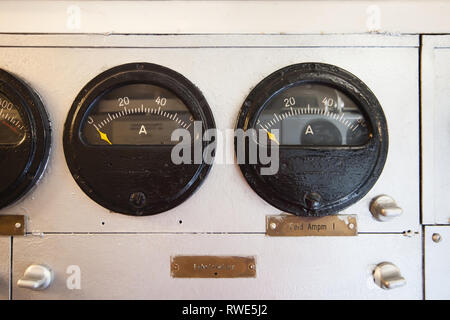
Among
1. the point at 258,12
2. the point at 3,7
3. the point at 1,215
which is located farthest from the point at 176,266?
the point at 3,7

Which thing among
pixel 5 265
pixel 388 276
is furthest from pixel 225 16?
pixel 5 265

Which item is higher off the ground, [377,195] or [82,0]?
[82,0]

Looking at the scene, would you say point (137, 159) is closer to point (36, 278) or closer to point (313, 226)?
point (36, 278)

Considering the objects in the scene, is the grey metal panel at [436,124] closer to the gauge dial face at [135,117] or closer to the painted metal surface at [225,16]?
the painted metal surface at [225,16]

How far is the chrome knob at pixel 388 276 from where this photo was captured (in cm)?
85

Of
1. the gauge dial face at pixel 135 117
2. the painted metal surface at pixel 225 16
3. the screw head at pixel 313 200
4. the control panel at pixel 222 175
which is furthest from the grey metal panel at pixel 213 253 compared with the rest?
the painted metal surface at pixel 225 16

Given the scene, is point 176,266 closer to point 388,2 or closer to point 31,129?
point 31,129

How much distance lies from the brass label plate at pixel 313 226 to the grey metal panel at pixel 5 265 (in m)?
0.84

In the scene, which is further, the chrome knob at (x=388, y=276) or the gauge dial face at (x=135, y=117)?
the gauge dial face at (x=135, y=117)

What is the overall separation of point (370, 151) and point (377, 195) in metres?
0.15

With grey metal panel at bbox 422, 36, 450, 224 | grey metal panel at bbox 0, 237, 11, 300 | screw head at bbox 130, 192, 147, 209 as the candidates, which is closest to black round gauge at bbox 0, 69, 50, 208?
grey metal panel at bbox 0, 237, 11, 300

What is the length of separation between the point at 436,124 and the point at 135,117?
98cm

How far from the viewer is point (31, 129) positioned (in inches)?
36.0
